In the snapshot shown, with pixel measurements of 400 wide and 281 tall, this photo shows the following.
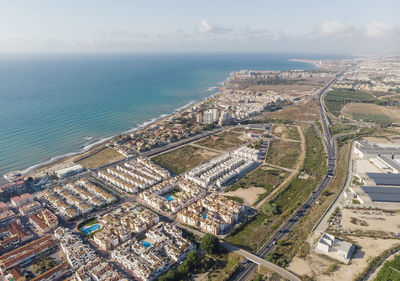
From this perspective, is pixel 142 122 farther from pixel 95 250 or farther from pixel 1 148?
pixel 95 250

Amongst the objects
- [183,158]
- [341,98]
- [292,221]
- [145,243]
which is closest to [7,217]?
[145,243]

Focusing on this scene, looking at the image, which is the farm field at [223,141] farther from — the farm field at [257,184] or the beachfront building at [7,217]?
the beachfront building at [7,217]

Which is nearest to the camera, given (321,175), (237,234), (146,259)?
(146,259)

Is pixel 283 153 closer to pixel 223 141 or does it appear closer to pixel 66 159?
pixel 223 141

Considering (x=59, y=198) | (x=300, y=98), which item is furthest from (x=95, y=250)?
(x=300, y=98)

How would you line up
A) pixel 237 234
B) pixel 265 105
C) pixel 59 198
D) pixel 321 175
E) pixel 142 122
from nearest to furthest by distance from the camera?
pixel 237 234 → pixel 59 198 → pixel 321 175 → pixel 142 122 → pixel 265 105

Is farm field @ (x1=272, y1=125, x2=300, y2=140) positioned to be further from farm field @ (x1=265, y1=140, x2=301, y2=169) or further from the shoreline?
the shoreline

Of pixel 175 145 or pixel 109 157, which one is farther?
pixel 175 145
